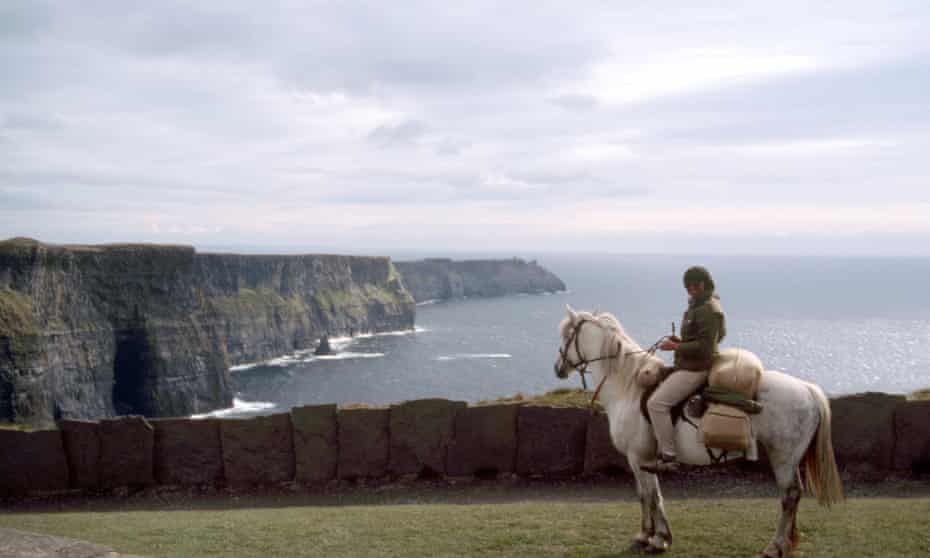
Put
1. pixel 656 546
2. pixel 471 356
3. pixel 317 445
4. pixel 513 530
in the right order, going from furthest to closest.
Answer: pixel 471 356, pixel 317 445, pixel 513 530, pixel 656 546

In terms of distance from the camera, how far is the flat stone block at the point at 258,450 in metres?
16.8

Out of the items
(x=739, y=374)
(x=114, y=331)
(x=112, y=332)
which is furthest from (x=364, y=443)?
(x=114, y=331)

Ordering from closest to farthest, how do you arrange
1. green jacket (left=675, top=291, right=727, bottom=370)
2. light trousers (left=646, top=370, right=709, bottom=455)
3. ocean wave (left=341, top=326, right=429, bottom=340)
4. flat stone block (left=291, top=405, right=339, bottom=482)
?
green jacket (left=675, top=291, right=727, bottom=370) → light trousers (left=646, top=370, right=709, bottom=455) → flat stone block (left=291, top=405, right=339, bottom=482) → ocean wave (left=341, top=326, right=429, bottom=340)

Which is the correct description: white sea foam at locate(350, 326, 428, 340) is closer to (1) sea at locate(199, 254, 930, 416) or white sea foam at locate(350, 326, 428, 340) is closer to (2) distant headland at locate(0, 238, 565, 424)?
(1) sea at locate(199, 254, 930, 416)

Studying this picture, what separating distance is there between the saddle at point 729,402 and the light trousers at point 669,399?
4.8 inches

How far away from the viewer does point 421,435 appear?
1620cm

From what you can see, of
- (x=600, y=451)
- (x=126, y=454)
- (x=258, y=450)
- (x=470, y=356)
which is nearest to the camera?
(x=600, y=451)

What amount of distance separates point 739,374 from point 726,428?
673 millimetres

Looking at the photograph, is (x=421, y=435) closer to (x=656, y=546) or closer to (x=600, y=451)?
(x=600, y=451)

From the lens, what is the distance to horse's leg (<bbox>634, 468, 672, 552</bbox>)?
31.1ft

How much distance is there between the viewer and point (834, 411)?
14.8 meters

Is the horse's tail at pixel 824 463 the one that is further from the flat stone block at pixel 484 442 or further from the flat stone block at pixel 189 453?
the flat stone block at pixel 189 453

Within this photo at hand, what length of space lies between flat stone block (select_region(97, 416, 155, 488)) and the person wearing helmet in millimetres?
12240

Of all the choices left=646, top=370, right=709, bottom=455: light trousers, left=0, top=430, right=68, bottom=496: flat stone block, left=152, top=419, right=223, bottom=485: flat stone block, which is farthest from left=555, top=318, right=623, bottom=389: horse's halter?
left=0, top=430, right=68, bottom=496: flat stone block
